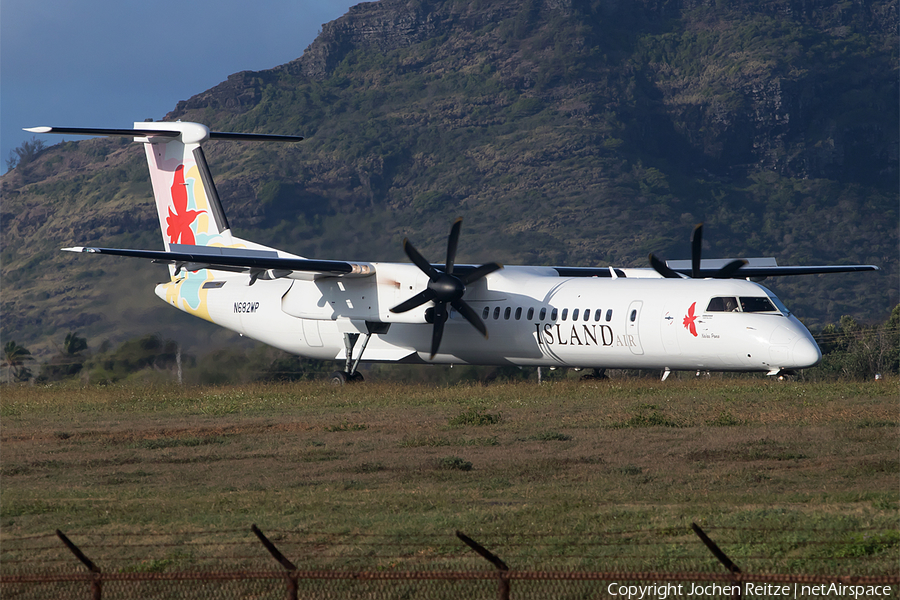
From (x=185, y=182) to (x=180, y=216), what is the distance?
4.06 ft

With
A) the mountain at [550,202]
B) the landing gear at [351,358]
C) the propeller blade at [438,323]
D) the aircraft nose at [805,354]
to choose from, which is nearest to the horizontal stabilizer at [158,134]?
the landing gear at [351,358]

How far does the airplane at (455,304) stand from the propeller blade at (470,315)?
41 mm

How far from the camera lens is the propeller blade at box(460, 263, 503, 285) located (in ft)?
90.0

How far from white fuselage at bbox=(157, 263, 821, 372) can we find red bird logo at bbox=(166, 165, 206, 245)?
178cm

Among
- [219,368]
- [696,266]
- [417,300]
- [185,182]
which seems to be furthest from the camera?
[219,368]

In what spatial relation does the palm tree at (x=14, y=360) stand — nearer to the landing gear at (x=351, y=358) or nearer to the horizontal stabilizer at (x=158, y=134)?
the horizontal stabilizer at (x=158, y=134)

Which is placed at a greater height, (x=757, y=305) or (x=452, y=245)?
(x=452, y=245)

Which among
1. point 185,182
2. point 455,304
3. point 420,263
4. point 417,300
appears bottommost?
point 455,304

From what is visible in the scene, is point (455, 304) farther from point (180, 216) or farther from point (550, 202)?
point (550, 202)

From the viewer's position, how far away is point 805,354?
21828 mm

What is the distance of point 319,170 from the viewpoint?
192 m

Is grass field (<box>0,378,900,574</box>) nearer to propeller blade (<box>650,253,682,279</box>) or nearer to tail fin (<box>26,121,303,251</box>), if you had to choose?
propeller blade (<box>650,253,682,279</box>)

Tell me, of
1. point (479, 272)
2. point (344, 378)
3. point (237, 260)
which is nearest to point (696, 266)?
point (479, 272)

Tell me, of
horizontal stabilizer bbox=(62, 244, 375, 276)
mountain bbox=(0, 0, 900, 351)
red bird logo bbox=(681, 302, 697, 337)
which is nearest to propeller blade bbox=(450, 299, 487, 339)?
horizontal stabilizer bbox=(62, 244, 375, 276)
